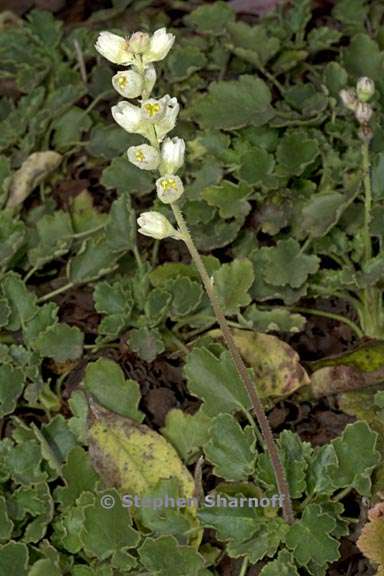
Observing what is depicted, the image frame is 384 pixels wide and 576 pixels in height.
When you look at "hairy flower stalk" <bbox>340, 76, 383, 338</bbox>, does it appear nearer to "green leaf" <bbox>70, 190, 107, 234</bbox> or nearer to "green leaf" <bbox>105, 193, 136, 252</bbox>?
"green leaf" <bbox>105, 193, 136, 252</bbox>

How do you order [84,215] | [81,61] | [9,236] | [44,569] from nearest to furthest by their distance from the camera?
[44,569] < [9,236] < [84,215] < [81,61]

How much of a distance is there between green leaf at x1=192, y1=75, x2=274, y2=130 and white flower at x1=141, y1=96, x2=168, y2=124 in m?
0.73

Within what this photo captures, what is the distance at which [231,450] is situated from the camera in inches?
57.9

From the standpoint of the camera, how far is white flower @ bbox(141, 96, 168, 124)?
1.16 metres

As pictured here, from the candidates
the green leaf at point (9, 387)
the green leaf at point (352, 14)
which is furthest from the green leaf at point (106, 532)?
the green leaf at point (352, 14)

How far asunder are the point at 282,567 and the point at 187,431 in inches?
12.0

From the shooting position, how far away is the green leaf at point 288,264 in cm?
173

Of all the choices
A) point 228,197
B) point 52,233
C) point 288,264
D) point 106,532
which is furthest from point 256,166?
point 106,532

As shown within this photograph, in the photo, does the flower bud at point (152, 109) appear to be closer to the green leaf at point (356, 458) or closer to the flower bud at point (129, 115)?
the flower bud at point (129, 115)

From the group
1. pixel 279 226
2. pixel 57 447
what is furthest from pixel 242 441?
pixel 279 226

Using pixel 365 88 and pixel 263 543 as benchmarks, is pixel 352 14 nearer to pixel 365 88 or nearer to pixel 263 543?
pixel 365 88

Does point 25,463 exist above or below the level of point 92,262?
below

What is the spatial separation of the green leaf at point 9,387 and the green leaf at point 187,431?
10.4 inches

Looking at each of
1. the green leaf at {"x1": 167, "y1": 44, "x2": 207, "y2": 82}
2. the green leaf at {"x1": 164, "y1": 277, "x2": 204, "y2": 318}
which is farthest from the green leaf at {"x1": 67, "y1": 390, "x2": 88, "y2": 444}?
the green leaf at {"x1": 167, "y1": 44, "x2": 207, "y2": 82}
